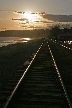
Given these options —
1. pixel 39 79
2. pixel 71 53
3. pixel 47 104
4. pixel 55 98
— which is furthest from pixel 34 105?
pixel 71 53

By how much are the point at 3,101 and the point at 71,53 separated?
2003cm

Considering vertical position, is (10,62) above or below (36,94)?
below

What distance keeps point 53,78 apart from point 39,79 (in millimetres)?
696

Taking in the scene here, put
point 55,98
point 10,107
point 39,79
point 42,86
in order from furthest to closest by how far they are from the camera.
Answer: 1. point 39,79
2. point 42,86
3. point 55,98
4. point 10,107

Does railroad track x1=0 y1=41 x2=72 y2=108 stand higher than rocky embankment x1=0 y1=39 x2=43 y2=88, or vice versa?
railroad track x1=0 y1=41 x2=72 y2=108

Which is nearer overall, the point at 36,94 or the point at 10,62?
the point at 36,94

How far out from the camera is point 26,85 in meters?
12.7

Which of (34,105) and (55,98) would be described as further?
(55,98)

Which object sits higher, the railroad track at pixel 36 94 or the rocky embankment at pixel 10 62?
the railroad track at pixel 36 94

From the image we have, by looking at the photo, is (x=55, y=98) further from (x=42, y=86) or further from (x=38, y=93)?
(x=42, y=86)

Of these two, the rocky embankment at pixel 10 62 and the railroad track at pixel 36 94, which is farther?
the rocky embankment at pixel 10 62

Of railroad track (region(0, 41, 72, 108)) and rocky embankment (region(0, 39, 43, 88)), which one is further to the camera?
rocky embankment (region(0, 39, 43, 88))

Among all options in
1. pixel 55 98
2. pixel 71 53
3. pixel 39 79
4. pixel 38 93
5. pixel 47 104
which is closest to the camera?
pixel 47 104

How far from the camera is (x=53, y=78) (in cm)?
1469
